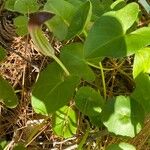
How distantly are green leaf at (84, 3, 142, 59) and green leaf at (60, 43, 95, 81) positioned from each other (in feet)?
0.35

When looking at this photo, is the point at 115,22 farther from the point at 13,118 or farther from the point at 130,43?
the point at 13,118

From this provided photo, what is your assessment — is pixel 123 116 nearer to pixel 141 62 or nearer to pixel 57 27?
pixel 141 62

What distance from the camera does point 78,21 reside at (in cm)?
88

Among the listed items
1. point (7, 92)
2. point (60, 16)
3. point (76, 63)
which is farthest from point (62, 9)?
point (7, 92)

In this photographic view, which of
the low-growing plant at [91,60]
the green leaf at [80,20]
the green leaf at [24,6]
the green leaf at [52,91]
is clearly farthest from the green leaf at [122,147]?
the green leaf at [24,6]

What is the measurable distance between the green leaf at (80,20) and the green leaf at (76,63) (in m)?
0.08

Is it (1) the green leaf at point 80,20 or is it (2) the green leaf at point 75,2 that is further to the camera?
(2) the green leaf at point 75,2

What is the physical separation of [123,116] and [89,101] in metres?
0.09

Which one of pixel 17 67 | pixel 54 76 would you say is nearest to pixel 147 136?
pixel 54 76

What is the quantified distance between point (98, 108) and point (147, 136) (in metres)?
0.15

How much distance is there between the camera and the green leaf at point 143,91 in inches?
35.6

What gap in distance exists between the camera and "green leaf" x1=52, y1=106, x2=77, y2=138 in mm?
1043

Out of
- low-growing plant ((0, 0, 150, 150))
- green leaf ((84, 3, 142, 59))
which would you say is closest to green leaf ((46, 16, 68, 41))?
low-growing plant ((0, 0, 150, 150))

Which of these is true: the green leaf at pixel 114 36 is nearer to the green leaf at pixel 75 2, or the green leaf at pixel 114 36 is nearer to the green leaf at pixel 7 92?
the green leaf at pixel 75 2
